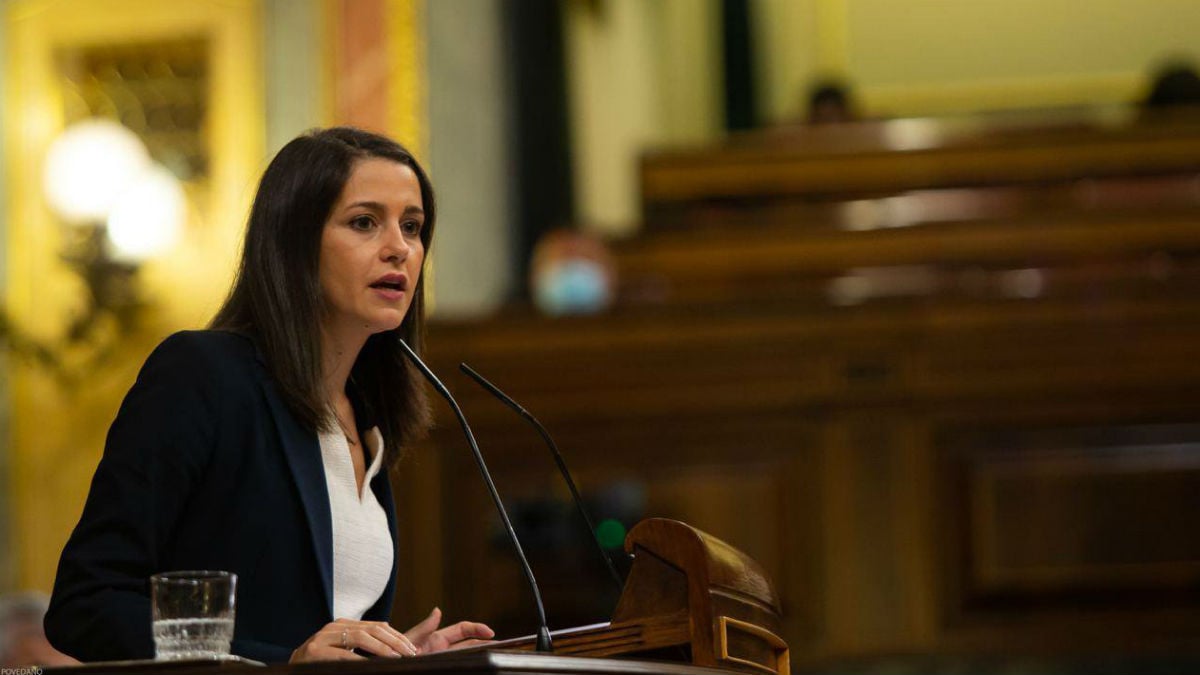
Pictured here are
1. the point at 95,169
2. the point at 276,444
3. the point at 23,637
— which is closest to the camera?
the point at 276,444

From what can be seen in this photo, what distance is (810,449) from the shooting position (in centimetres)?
432

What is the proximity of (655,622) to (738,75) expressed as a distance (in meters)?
6.57

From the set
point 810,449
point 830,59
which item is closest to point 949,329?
point 810,449

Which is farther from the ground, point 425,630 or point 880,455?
point 425,630

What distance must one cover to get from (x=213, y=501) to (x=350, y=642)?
31 centimetres

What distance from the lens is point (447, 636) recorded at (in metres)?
1.75

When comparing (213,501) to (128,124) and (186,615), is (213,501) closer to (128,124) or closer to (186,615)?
(186,615)

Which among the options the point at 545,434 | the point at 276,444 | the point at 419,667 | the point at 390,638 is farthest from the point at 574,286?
the point at 419,667

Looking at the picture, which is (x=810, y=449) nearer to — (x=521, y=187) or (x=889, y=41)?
(x=521, y=187)

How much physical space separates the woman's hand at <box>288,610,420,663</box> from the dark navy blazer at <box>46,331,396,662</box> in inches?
6.1

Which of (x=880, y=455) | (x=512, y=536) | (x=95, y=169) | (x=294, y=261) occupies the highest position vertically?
(x=95, y=169)

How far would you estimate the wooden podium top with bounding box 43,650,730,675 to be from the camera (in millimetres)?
1363

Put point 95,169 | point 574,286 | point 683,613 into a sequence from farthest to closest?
point 95,169 < point 574,286 < point 683,613

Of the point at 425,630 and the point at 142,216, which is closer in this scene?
the point at 425,630
